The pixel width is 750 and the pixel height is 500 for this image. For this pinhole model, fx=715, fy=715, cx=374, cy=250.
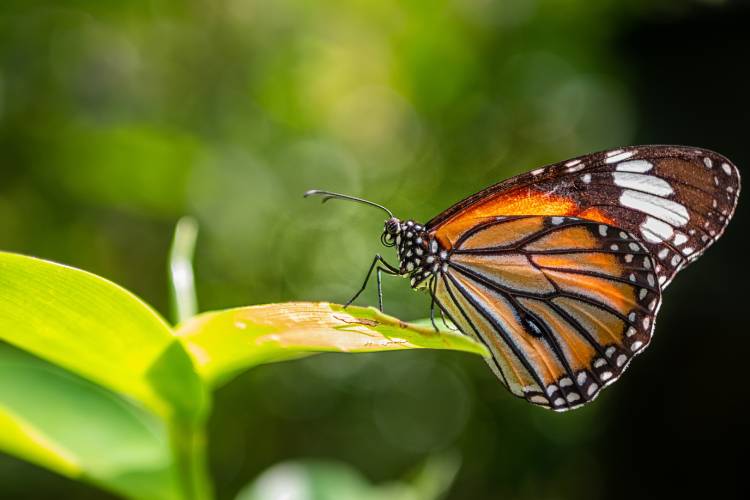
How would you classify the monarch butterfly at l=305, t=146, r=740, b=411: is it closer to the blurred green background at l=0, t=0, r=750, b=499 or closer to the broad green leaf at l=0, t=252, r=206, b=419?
the broad green leaf at l=0, t=252, r=206, b=419

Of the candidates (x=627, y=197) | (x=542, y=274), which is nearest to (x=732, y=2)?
(x=627, y=197)

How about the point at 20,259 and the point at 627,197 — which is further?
the point at 627,197

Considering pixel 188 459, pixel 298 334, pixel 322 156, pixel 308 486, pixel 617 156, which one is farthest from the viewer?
pixel 322 156

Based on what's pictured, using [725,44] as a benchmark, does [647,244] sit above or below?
below

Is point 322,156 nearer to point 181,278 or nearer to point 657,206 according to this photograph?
point 657,206

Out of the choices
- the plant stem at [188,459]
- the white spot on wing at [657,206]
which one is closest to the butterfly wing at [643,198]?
the white spot on wing at [657,206]

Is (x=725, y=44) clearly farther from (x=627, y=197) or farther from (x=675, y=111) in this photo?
(x=627, y=197)

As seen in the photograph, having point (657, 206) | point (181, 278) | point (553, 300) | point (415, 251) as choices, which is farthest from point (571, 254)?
point (181, 278)
